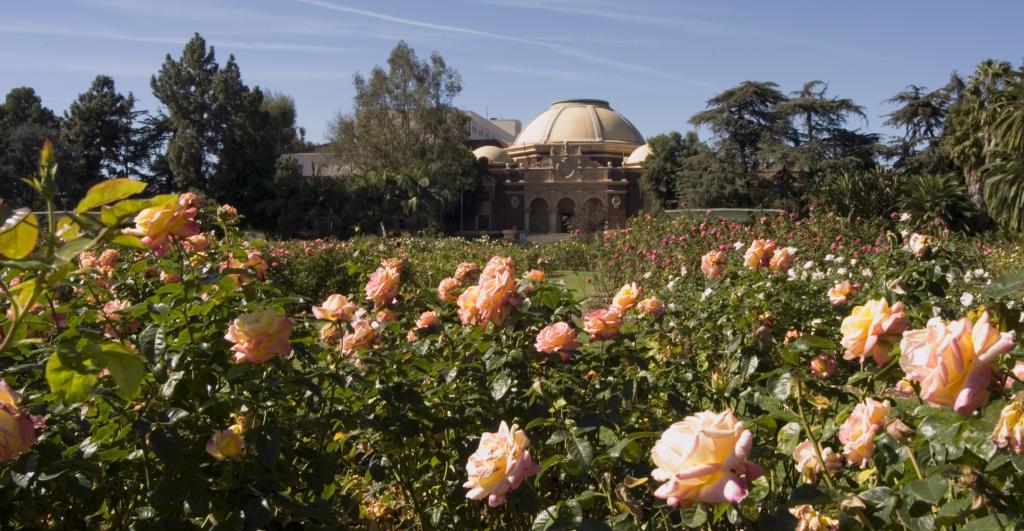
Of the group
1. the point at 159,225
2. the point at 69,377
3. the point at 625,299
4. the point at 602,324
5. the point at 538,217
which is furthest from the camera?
the point at 538,217

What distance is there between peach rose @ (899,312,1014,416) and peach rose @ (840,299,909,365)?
314 mm

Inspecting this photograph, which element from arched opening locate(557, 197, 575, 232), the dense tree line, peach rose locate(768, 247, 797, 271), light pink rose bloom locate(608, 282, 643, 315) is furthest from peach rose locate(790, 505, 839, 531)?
arched opening locate(557, 197, 575, 232)

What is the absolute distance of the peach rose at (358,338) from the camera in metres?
1.81

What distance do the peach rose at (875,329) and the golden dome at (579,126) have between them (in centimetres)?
4646

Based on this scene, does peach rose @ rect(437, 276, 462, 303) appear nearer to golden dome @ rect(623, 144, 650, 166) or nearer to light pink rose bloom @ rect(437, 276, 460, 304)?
light pink rose bloom @ rect(437, 276, 460, 304)

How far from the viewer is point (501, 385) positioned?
5.21ft

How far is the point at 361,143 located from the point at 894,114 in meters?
19.7

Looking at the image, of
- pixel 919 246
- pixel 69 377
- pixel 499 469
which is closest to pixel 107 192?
pixel 69 377

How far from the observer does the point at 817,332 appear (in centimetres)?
228

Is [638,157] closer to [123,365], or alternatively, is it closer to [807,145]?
[807,145]

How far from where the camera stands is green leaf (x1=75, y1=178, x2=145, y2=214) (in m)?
0.81

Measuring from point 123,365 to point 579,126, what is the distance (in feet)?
161

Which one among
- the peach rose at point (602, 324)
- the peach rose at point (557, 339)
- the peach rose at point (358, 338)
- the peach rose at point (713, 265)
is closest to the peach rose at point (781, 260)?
the peach rose at point (713, 265)

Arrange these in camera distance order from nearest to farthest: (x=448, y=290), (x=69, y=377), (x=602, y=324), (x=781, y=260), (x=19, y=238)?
(x=19, y=238) → (x=69, y=377) → (x=602, y=324) → (x=448, y=290) → (x=781, y=260)
